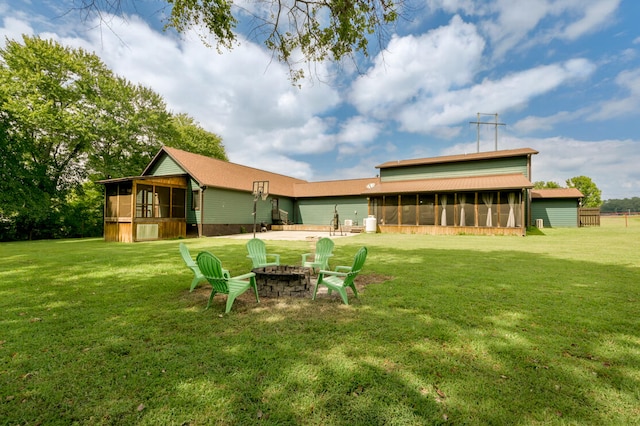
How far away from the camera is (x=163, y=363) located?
2580 millimetres

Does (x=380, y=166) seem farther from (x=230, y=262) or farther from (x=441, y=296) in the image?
(x=441, y=296)

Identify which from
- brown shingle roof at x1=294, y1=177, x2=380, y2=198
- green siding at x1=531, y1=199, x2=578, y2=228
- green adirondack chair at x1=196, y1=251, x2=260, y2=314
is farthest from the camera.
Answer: brown shingle roof at x1=294, y1=177, x2=380, y2=198

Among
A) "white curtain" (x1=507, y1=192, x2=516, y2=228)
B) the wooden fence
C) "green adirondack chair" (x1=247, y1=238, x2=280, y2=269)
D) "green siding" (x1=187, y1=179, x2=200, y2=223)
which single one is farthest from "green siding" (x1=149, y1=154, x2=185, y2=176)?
the wooden fence

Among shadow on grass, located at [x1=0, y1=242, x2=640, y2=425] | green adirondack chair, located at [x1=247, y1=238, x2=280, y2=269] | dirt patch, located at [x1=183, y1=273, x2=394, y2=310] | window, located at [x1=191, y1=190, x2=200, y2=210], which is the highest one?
window, located at [x1=191, y1=190, x2=200, y2=210]

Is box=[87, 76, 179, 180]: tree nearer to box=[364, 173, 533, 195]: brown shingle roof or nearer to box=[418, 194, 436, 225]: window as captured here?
box=[364, 173, 533, 195]: brown shingle roof

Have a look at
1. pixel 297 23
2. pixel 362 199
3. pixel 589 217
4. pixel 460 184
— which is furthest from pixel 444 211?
pixel 589 217

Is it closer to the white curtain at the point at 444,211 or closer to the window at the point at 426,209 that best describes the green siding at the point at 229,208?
the window at the point at 426,209

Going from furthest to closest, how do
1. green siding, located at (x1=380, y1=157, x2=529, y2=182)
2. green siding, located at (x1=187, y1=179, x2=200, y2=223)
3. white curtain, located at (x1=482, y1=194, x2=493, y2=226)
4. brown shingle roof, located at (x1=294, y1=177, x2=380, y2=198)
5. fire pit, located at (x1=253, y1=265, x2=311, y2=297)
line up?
brown shingle roof, located at (x1=294, y1=177, x2=380, y2=198), green siding, located at (x1=380, y1=157, x2=529, y2=182), green siding, located at (x1=187, y1=179, x2=200, y2=223), white curtain, located at (x1=482, y1=194, x2=493, y2=226), fire pit, located at (x1=253, y1=265, x2=311, y2=297)

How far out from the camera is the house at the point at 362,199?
623 inches

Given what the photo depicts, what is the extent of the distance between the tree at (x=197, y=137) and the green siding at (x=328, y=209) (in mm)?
16529

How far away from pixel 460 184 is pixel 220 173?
A: 683 inches

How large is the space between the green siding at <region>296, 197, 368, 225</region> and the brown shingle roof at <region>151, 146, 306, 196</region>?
6.93ft

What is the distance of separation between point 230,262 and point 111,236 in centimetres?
1187

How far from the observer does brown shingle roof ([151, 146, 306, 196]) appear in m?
18.4
